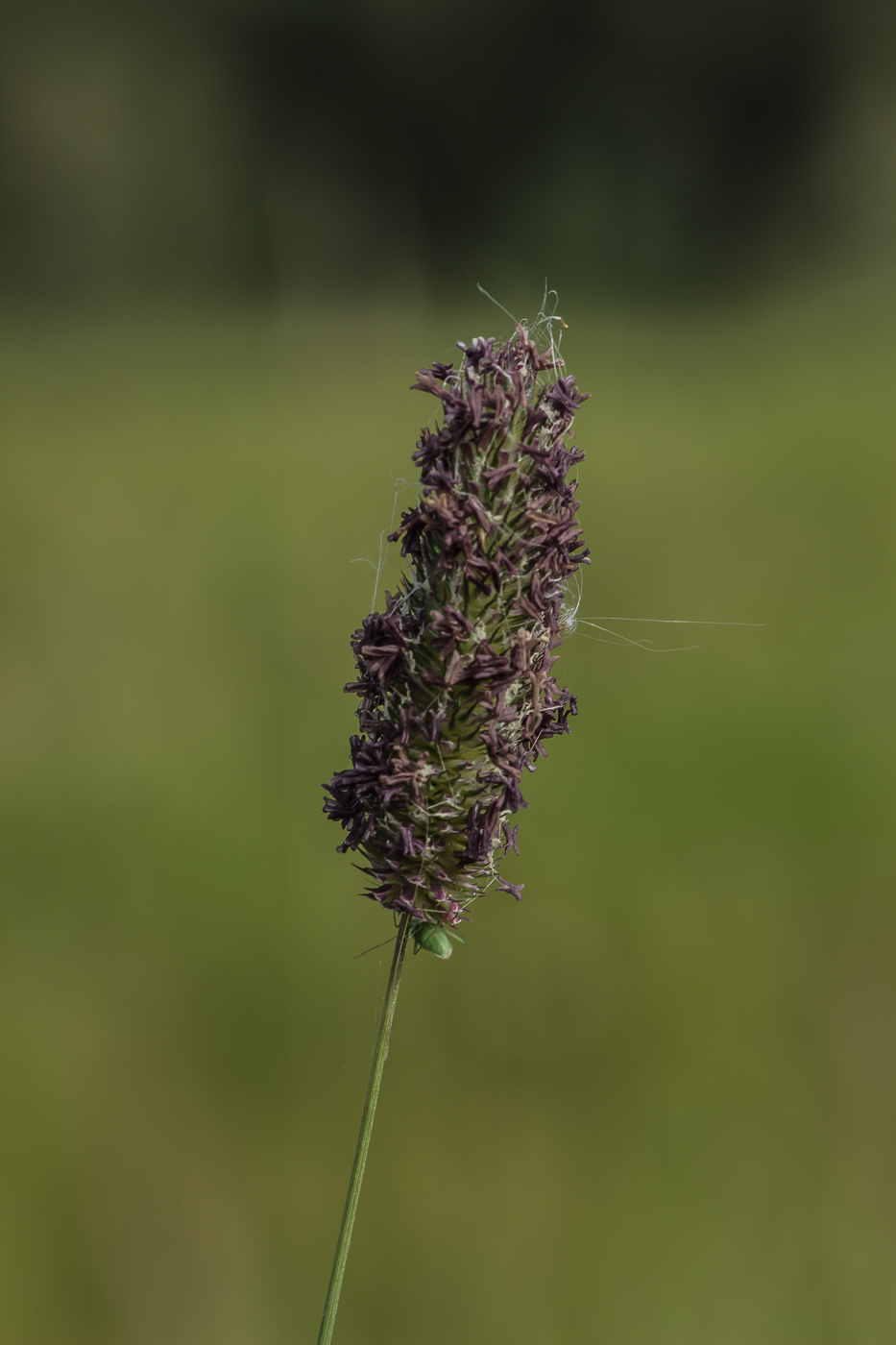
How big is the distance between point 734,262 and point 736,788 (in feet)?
57.3

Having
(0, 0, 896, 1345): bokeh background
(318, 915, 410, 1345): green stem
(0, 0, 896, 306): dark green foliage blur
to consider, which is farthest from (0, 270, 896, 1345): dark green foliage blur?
(0, 0, 896, 306): dark green foliage blur

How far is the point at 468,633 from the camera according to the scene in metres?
1.14

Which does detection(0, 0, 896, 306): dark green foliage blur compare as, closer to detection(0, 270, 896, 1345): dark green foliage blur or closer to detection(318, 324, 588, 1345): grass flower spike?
detection(0, 270, 896, 1345): dark green foliage blur

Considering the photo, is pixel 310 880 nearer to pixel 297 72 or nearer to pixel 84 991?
pixel 84 991

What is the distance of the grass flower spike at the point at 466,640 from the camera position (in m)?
1.14

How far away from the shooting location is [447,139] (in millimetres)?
21781

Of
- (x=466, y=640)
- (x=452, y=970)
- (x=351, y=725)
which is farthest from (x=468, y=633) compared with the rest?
(x=351, y=725)

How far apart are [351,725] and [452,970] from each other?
3.19 meters

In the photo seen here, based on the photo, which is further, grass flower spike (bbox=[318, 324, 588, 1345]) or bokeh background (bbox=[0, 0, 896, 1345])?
bokeh background (bbox=[0, 0, 896, 1345])

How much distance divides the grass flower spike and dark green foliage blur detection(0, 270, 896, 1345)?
2750 mm

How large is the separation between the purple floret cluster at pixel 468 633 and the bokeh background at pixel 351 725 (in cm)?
68

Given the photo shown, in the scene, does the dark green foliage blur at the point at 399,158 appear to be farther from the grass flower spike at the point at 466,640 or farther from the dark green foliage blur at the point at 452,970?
the grass flower spike at the point at 466,640

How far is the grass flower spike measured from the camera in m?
1.14

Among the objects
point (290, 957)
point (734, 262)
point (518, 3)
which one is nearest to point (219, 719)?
point (290, 957)
